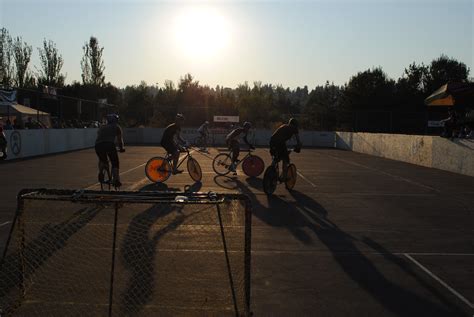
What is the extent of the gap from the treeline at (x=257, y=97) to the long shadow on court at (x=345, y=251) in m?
32.1

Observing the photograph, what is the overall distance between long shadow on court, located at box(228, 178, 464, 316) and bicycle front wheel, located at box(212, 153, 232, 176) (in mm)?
3507

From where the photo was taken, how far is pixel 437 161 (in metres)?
21.8

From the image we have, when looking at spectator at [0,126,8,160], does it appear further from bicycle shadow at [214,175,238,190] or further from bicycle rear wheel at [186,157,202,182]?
bicycle rear wheel at [186,157,202,182]

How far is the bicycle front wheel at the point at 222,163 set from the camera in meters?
16.3

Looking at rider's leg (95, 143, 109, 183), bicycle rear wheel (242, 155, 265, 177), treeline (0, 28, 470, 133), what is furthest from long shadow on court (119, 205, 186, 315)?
treeline (0, 28, 470, 133)

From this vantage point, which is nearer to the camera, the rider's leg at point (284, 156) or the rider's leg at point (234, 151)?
the rider's leg at point (284, 156)

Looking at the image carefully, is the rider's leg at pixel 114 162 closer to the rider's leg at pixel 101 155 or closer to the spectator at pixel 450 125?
the rider's leg at pixel 101 155

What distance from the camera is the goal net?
4641mm

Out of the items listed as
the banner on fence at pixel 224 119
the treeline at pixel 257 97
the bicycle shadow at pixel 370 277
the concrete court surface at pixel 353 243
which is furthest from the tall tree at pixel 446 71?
the bicycle shadow at pixel 370 277

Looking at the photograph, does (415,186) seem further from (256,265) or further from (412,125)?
(412,125)

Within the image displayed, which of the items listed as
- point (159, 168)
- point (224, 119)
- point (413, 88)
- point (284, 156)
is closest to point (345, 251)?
point (284, 156)

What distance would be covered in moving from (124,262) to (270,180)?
6444 mm

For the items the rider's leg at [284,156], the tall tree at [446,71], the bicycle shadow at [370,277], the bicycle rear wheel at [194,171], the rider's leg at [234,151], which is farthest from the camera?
the tall tree at [446,71]

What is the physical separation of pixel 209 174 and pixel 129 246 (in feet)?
32.9
